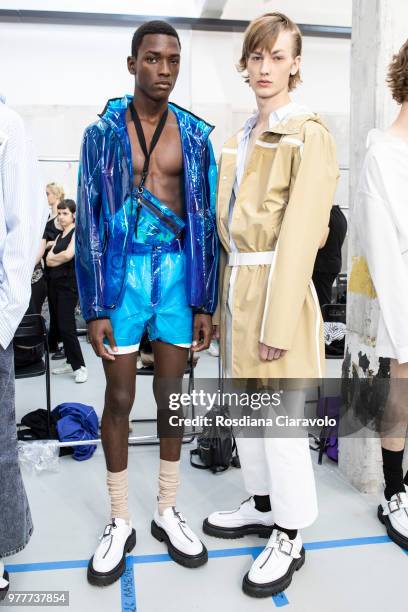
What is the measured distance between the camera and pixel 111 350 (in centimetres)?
190

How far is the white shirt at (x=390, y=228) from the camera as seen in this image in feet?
6.23

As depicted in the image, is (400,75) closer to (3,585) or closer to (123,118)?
(123,118)

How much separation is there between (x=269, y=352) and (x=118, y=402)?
1.93 feet

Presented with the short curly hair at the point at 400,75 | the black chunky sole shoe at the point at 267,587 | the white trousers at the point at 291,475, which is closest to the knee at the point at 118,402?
the white trousers at the point at 291,475

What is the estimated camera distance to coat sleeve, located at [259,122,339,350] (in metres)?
1.65

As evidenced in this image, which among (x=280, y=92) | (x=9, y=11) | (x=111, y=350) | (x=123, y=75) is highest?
(x=9, y=11)

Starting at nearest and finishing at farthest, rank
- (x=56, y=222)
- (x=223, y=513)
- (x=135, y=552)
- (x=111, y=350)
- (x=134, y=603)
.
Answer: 1. (x=134, y=603)
2. (x=111, y=350)
3. (x=135, y=552)
4. (x=223, y=513)
5. (x=56, y=222)

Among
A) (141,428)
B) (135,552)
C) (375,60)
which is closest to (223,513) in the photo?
(135,552)

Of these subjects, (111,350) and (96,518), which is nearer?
(111,350)

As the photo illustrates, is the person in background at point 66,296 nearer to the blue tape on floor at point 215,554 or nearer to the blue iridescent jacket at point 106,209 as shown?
the blue tape on floor at point 215,554

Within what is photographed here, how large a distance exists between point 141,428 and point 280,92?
2.34m

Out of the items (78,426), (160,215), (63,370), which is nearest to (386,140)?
(160,215)

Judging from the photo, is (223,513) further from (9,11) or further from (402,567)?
(9,11)

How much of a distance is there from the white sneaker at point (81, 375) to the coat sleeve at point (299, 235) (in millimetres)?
3226
